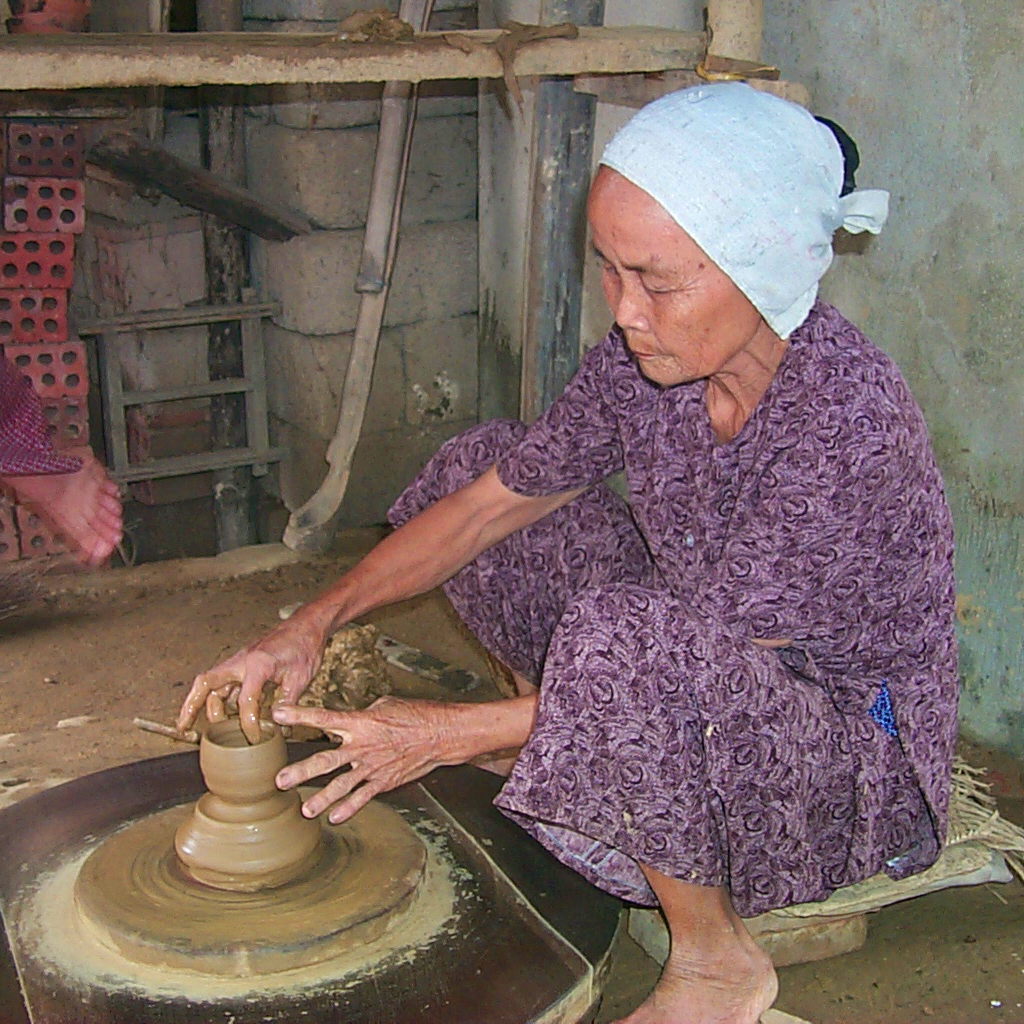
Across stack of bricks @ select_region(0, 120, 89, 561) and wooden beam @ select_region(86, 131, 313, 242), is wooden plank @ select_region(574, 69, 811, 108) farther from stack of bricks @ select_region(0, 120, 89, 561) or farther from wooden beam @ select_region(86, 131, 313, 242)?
stack of bricks @ select_region(0, 120, 89, 561)

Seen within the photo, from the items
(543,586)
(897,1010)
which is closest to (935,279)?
(543,586)

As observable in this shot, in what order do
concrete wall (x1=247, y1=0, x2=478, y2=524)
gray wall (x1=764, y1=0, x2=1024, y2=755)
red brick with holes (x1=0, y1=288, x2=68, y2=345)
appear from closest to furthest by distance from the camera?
gray wall (x1=764, y1=0, x2=1024, y2=755) → concrete wall (x1=247, y1=0, x2=478, y2=524) → red brick with holes (x1=0, y1=288, x2=68, y2=345)

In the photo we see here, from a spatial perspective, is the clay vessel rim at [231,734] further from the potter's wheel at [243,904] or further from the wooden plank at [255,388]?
the wooden plank at [255,388]

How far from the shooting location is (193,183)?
4.85m

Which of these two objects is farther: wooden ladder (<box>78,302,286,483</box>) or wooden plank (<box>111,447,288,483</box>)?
wooden plank (<box>111,447,288,483</box>)

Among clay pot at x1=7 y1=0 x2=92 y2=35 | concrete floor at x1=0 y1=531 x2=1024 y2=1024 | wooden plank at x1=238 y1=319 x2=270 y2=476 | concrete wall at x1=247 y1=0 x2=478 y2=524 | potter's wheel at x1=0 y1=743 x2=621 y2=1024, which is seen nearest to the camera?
potter's wheel at x1=0 y1=743 x2=621 y2=1024

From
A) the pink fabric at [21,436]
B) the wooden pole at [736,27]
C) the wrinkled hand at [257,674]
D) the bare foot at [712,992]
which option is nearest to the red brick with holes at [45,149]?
the pink fabric at [21,436]

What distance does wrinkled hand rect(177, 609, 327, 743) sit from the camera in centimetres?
218

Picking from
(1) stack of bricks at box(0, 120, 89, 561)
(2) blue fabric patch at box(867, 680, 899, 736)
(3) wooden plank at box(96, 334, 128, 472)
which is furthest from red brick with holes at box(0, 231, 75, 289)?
(2) blue fabric patch at box(867, 680, 899, 736)

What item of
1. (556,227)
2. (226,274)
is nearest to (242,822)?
(556,227)

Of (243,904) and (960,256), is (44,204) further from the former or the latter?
(243,904)

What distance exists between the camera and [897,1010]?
239 centimetres

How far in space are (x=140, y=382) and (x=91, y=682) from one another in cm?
216

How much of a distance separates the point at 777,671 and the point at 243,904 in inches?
33.8
